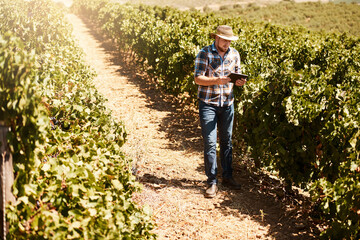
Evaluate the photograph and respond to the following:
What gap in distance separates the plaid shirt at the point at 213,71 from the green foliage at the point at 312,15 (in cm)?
2959

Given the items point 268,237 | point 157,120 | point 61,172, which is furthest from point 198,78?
point 157,120

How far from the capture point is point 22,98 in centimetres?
213

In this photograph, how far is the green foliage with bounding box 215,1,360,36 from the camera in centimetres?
3469

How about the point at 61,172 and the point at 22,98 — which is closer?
the point at 22,98

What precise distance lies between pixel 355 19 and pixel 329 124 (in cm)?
3607

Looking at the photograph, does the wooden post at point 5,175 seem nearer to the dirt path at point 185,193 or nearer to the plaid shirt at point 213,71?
the dirt path at point 185,193

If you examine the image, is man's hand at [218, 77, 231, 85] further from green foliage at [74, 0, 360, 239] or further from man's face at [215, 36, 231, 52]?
green foliage at [74, 0, 360, 239]

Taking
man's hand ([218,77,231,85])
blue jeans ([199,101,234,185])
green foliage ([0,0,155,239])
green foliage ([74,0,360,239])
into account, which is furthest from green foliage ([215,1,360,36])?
green foliage ([0,0,155,239])

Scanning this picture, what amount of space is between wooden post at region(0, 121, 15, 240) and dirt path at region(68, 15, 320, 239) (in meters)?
2.14

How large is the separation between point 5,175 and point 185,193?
3.06 m

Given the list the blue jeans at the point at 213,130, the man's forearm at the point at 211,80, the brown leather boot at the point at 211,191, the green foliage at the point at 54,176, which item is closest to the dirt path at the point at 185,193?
the brown leather boot at the point at 211,191

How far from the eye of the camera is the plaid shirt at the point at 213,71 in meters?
4.57

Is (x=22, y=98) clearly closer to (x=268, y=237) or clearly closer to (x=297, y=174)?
(x=268, y=237)

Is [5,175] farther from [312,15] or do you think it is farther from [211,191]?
[312,15]
